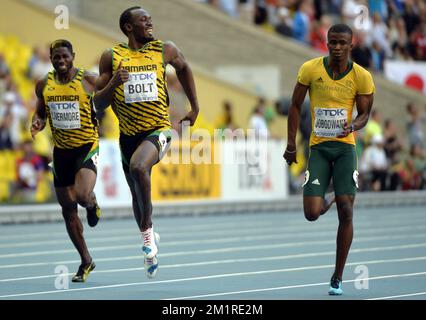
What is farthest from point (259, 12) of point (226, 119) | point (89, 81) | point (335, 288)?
point (335, 288)

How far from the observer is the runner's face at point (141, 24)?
11461mm

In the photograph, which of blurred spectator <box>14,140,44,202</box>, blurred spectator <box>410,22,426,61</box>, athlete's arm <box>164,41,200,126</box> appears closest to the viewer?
athlete's arm <box>164,41,200,126</box>

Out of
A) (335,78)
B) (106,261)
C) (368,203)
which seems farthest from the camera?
(368,203)

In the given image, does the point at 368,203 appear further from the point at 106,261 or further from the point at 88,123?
the point at 88,123

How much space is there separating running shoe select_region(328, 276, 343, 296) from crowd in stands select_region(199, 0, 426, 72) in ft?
64.6

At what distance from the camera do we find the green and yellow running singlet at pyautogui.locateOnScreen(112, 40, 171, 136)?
11.6 metres

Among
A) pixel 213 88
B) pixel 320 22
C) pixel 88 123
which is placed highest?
pixel 320 22

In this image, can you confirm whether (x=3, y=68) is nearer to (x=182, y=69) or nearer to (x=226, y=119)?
A: (x=226, y=119)

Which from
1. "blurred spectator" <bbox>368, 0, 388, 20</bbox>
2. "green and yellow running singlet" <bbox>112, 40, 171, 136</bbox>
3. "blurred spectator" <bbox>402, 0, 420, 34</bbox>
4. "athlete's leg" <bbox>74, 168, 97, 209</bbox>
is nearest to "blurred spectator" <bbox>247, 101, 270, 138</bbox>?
"blurred spectator" <bbox>368, 0, 388, 20</bbox>

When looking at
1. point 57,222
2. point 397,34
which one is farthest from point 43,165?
point 397,34

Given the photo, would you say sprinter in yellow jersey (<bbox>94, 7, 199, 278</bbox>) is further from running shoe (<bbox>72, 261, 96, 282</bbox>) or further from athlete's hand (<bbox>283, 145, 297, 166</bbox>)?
athlete's hand (<bbox>283, 145, 297, 166</bbox>)

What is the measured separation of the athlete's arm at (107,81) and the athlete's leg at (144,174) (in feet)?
1.75

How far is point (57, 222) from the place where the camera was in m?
20.9
